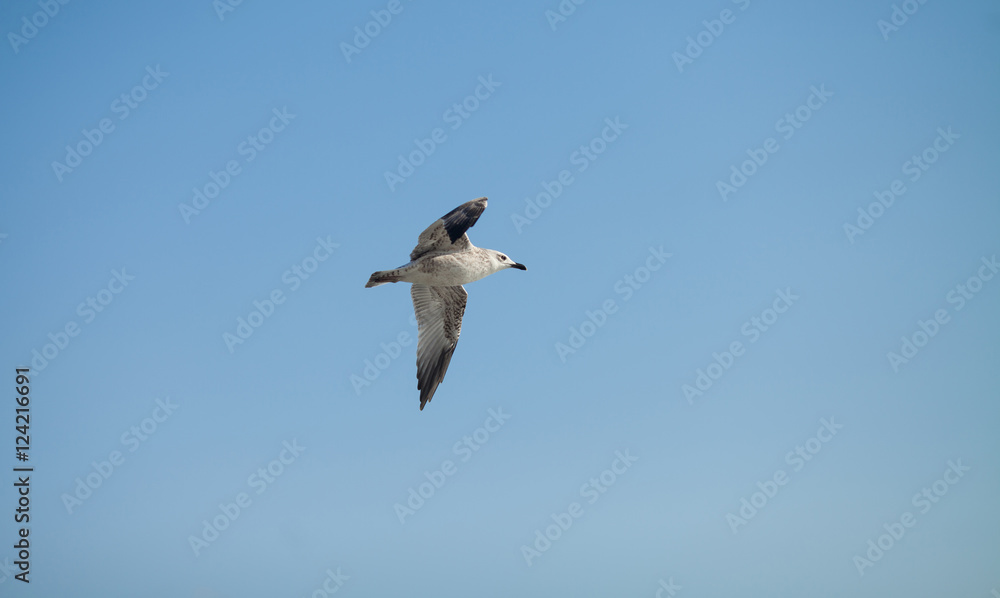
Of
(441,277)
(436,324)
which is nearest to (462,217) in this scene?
(441,277)

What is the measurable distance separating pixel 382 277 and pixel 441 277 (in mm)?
788

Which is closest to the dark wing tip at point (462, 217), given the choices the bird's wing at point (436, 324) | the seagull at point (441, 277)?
the seagull at point (441, 277)

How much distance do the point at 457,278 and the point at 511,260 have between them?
0.94 m

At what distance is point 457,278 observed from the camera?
13.0 metres

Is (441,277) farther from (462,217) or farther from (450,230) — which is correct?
(462,217)

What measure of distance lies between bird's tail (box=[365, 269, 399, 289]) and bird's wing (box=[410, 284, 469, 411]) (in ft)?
5.00

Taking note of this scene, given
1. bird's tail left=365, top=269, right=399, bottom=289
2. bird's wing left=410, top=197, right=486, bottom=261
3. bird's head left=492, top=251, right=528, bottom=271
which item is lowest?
bird's tail left=365, top=269, right=399, bottom=289

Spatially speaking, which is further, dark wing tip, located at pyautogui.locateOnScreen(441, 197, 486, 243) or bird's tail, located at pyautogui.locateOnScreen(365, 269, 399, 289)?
bird's tail, located at pyautogui.locateOnScreen(365, 269, 399, 289)

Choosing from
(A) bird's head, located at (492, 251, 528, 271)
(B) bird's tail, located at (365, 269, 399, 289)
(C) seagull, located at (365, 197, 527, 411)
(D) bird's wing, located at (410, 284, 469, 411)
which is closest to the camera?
(C) seagull, located at (365, 197, 527, 411)

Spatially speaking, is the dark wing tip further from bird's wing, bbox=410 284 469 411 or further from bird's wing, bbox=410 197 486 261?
bird's wing, bbox=410 284 469 411

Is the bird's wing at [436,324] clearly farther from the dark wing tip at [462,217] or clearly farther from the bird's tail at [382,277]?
the dark wing tip at [462,217]

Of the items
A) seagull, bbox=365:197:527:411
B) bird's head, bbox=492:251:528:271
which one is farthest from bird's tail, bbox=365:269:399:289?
bird's head, bbox=492:251:528:271

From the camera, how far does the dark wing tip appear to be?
40.3 feet

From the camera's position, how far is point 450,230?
12.3m
